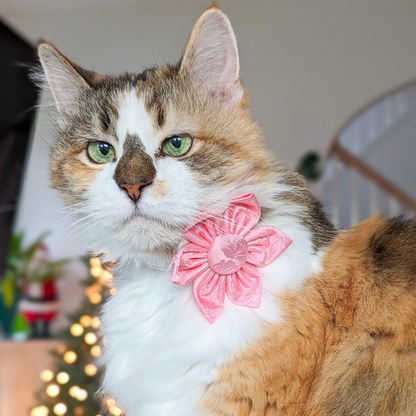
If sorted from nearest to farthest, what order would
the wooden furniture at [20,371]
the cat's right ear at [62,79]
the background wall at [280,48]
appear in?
the cat's right ear at [62,79] < the wooden furniture at [20,371] < the background wall at [280,48]

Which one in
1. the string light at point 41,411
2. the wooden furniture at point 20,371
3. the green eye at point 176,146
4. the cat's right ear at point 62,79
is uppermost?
the cat's right ear at point 62,79

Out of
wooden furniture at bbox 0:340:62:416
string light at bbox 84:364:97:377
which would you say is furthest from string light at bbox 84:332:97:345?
wooden furniture at bbox 0:340:62:416

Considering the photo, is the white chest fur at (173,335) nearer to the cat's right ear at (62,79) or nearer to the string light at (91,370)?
the cat's right ear at (62,79)

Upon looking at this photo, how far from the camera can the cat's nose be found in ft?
2.80

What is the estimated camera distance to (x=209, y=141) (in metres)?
0.96

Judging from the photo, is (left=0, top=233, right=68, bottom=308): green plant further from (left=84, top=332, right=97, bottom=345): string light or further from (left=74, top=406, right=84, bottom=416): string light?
(left=74, top=406, right=84, bottom=416): string light

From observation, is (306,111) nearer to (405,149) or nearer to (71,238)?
(405,149)

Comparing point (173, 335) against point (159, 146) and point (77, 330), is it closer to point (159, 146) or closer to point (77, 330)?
point (159, 146)

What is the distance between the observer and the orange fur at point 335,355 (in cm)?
82

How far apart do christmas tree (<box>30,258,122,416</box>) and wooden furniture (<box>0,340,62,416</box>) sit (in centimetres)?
71

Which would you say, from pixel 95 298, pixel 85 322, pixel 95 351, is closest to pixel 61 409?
pixel 95 351

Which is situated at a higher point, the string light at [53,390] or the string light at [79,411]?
the string light at [53,390]

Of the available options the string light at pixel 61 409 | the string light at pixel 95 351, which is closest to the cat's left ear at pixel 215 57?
the string light at pixel 95 351

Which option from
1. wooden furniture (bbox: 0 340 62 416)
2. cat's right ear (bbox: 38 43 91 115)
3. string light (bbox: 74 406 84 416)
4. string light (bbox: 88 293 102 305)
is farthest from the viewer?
wooden furniture (bbox: 0 340 62 416)
